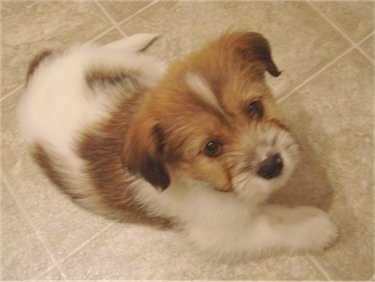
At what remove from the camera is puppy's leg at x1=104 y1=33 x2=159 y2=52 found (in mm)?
2061

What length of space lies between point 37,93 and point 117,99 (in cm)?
30

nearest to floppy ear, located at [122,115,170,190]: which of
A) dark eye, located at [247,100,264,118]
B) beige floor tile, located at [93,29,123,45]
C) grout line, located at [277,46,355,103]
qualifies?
dark eye, located at [247,100,264,118]


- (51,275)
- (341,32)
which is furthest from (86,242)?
(341,32)

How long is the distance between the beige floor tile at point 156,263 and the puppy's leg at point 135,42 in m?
0.73

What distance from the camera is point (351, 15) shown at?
2.17 metres

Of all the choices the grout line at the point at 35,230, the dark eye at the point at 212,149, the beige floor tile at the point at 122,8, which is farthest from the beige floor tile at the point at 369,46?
the grout line at the point at 35,230

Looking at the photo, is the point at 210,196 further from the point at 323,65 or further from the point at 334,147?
the point at 323,65

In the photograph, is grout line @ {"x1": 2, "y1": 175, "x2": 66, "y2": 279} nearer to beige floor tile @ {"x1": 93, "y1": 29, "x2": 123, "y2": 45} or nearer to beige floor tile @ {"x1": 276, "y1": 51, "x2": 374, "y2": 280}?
beige floor tile @ {"x1": 93, "y1": 29, "x2": 123, "y2": 45}

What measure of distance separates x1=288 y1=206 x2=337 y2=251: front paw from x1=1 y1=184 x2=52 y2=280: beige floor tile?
915 millimetres

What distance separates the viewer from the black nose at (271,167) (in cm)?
126

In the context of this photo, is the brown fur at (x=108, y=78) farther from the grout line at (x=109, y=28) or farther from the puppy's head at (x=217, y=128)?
the grout line at (x=109, y=28)

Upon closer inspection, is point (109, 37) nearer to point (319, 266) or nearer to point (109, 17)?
point (109, 17)

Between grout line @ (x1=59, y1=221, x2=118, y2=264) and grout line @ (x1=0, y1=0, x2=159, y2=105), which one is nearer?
grout line @ (x1=59, y1=221, x2=118, y2=264)

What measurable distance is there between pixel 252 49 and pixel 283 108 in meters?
0.65
